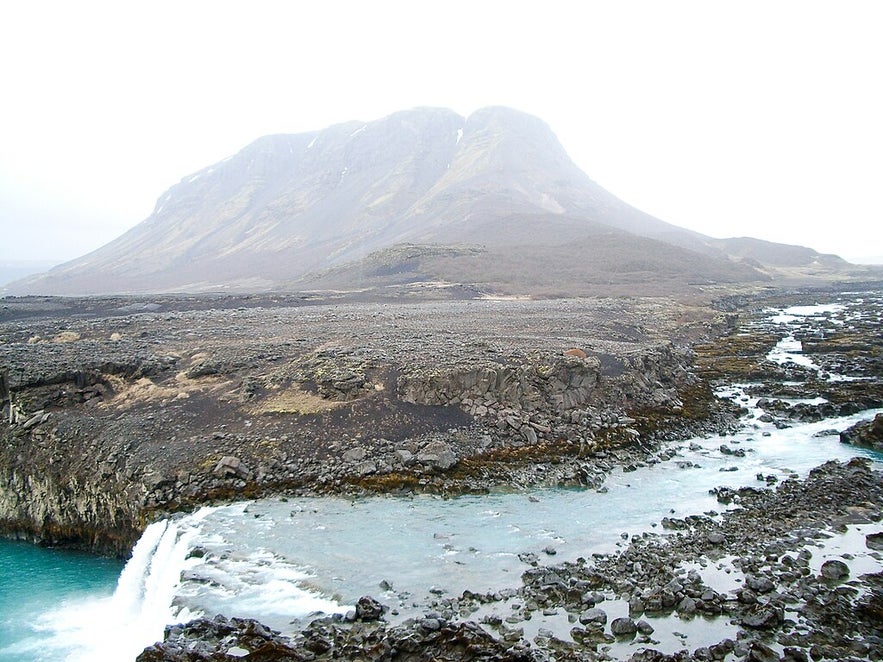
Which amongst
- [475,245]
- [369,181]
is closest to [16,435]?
[475,245]

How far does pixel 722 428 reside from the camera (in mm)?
28906

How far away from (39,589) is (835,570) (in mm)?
22435

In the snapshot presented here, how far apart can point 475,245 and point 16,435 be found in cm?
9117

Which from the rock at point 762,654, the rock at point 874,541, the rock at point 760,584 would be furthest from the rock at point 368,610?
the rock at point 874,541

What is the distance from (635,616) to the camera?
14305 mm

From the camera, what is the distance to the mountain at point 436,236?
100 metres

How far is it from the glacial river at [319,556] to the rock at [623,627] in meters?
1.09

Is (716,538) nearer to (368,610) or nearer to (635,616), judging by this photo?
(635,616)

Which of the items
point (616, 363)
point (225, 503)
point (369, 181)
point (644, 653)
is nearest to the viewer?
point (644, 653)

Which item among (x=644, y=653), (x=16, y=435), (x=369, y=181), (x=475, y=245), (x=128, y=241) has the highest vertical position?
(x=369, y=181)

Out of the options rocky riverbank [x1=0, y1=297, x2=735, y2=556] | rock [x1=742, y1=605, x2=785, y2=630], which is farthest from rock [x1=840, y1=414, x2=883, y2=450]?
rock [x1=742, y1=605, x2=785, y2=630]

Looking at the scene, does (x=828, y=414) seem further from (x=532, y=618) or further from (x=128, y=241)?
(x=128, y=241)

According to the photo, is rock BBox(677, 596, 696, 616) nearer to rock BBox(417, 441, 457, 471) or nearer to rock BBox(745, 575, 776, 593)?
rock BBox(745, 575, 776, 593)

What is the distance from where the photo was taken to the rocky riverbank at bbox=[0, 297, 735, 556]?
2270cm
